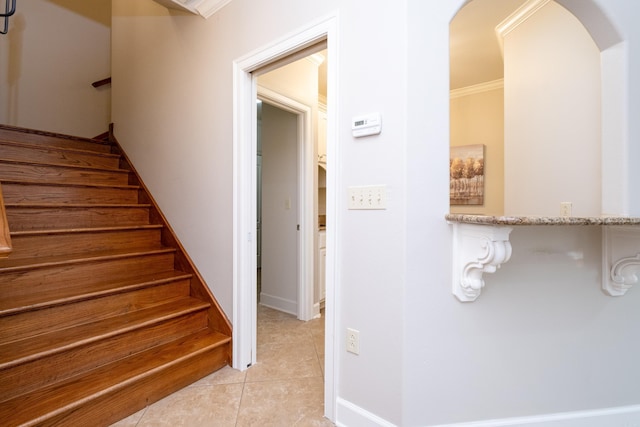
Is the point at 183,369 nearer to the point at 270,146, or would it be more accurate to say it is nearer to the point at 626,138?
Result: the point at 270,146

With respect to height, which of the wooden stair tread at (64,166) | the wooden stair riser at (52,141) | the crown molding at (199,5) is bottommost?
the wooden stair tread at (64,166)

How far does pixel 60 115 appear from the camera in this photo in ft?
11.5

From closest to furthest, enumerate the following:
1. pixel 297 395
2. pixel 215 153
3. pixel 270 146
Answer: pixel 297 395 < pixel 215 153 < pixel 270 146

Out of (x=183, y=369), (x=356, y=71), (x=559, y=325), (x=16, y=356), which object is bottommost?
(x=183, y=369)

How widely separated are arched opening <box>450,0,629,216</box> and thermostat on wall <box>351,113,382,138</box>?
644 mm

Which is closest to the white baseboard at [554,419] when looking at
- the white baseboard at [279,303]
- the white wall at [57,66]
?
the white baseboard at [279,303]

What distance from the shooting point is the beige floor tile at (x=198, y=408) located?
1459 mm

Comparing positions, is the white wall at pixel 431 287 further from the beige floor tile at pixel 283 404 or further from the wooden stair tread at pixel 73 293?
the wooden stair tread at pixel 73 293

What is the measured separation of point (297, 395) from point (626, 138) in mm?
2081

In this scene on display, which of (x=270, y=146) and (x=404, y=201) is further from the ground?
(x=270, y=146)

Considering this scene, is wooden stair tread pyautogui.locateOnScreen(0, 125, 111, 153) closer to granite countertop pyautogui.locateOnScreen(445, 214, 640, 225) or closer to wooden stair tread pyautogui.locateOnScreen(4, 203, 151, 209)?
wooden stair tread pyautogui.locateOnScreen(4, 203, 151, 209)

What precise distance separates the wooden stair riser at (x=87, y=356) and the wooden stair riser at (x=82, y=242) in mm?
802

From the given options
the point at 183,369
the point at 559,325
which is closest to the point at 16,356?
the point at 183,369

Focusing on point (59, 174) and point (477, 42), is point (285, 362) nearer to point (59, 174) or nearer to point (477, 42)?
point (59, 174)
